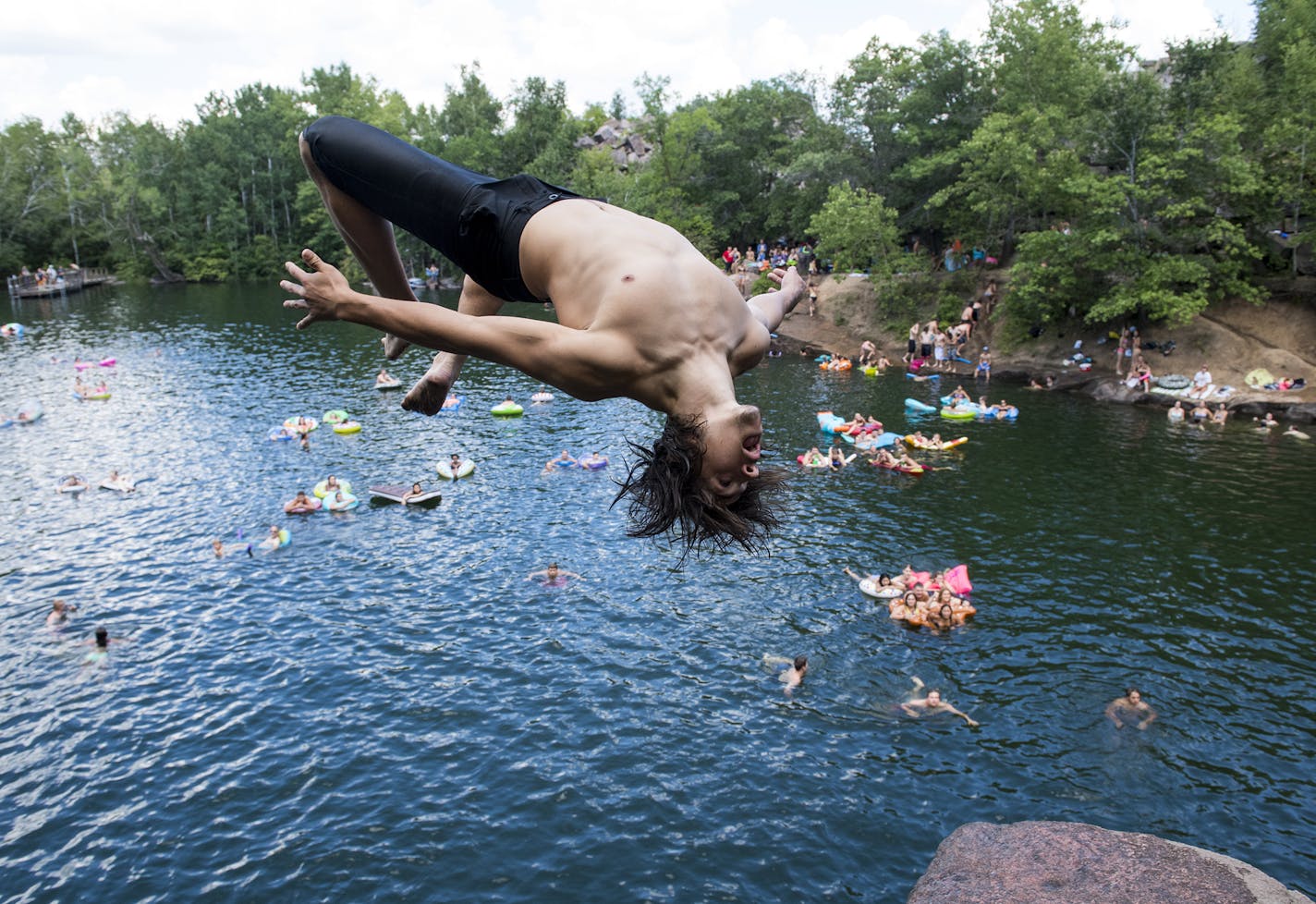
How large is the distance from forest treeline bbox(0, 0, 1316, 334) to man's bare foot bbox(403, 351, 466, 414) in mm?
36981

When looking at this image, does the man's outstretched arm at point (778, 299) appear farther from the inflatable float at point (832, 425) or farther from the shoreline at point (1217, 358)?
the shoreline at point (1217, 358)

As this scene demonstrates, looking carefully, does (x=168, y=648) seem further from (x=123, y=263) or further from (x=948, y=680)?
(x=123, y=263)

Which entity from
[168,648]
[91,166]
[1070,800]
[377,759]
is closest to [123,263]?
[91,166]

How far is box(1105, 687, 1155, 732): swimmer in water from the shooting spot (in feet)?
51.5

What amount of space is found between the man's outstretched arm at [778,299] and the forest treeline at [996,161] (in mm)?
35227

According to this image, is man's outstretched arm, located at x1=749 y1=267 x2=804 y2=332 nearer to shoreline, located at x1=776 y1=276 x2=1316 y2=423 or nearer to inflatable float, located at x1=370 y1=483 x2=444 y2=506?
inflatable float, located at x1=370 y1=483 x2=444 y2=506

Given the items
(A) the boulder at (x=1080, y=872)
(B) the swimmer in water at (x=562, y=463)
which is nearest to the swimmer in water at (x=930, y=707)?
(A) the boulder at (x=1080, y=872)

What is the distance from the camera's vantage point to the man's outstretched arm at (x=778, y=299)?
16.6 feet

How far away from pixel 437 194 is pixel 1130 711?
51.4 ft

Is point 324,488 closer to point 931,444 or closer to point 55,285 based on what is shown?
point 931,444

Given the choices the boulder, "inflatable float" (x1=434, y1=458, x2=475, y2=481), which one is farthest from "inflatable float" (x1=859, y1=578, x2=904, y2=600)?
"inflatable float" (x1=434, y1=458, x2=475, y2=481)

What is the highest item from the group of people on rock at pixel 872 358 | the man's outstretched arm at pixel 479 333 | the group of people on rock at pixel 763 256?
the group of people on rock at pixel 763 256

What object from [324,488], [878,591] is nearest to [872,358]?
[878,591]

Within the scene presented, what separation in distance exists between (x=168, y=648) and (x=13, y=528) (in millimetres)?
10327
